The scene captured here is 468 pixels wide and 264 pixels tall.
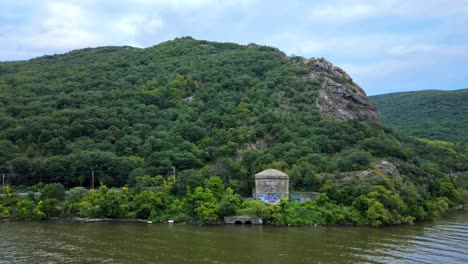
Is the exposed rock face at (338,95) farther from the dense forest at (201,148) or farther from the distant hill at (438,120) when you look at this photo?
the distant hill at (438,120)

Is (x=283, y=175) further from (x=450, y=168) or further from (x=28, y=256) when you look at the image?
(x=450, y=168)

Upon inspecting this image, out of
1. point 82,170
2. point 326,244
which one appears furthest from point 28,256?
point 82,170

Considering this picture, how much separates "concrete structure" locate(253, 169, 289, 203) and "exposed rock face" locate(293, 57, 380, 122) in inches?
1451

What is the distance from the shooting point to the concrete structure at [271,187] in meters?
69.1

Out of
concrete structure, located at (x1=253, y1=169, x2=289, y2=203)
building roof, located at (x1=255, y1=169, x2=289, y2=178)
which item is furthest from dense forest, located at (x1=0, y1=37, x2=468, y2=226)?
building roof, located at (x1=255, y1=169, x2=289, y2=178)

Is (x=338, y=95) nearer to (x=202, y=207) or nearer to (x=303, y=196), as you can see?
(x=303, y=196)

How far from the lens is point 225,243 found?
1923 inches

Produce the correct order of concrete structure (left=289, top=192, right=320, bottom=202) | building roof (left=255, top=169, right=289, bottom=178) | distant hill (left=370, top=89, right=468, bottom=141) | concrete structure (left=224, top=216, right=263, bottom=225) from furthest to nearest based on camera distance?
distant hill (left=370, top=89, right=468, bottom=141)
building roof (left=255, top=169, right=289, bottom=178)
concrete structure (left=289, top=192, right=320, bottom=202)
concrete structure (left=224, top=216, right=263, bottom=225)

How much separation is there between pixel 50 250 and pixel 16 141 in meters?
49.8

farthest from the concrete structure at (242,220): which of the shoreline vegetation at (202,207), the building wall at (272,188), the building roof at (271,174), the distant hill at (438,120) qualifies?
the distant hill at (438,120)

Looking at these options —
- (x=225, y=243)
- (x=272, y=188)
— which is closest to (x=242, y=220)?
(x=272, y=188)

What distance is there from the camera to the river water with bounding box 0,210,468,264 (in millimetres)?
42344

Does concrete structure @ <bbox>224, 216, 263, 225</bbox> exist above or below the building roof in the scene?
below

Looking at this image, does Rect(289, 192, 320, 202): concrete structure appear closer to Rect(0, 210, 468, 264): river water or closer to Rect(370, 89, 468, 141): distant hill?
Rect(0, 210, 468, 264): river water
